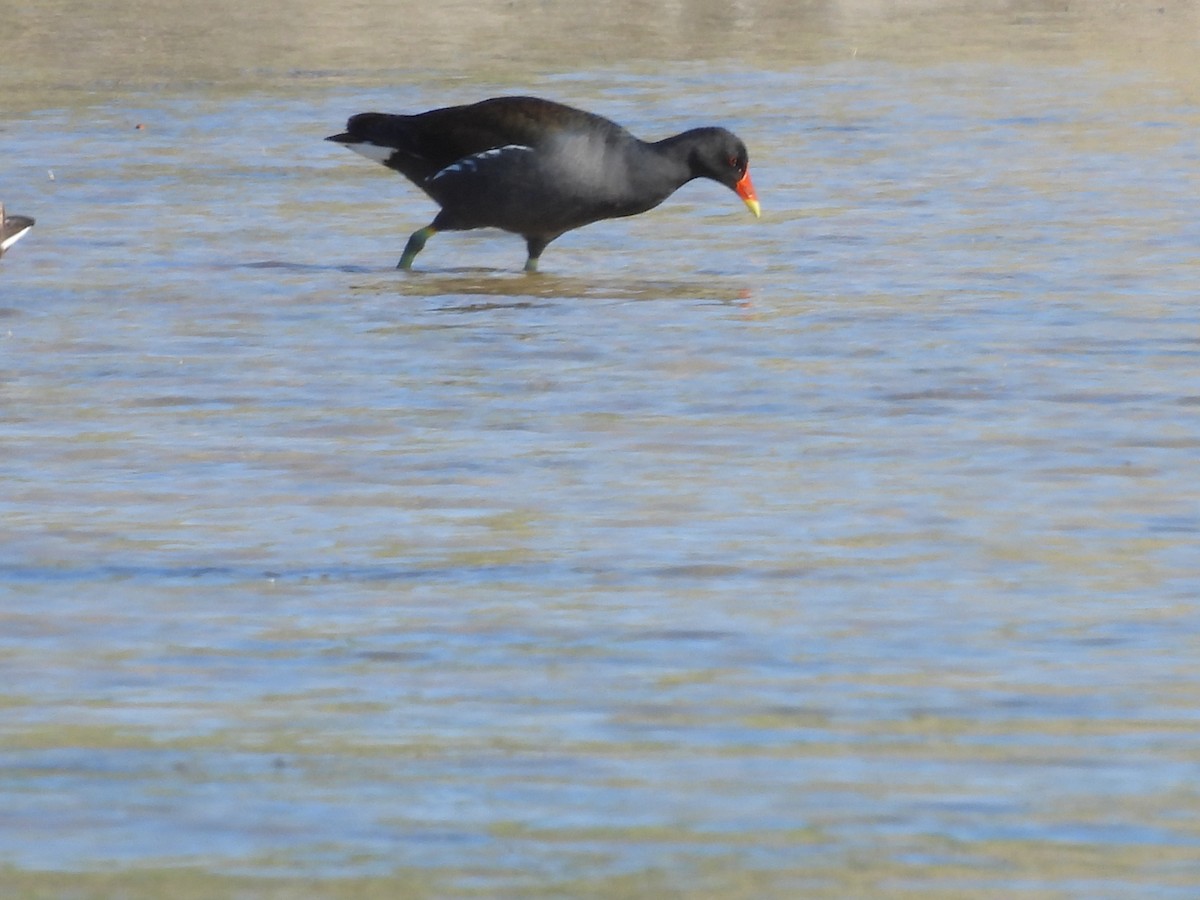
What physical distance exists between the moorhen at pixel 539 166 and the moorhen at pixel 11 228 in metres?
1.79

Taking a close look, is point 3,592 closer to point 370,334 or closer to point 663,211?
point 370,334

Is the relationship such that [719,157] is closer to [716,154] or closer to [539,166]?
[716,154]

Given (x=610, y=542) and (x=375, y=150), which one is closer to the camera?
(x=610, y=542)

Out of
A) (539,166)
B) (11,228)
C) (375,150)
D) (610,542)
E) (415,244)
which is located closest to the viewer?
(610,542)

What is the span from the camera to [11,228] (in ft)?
37.0

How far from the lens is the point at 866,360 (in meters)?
9.46

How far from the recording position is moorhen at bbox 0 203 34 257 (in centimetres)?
1115

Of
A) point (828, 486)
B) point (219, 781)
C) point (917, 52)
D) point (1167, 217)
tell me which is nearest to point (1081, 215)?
point (1167, 217)

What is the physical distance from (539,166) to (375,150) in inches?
46.2

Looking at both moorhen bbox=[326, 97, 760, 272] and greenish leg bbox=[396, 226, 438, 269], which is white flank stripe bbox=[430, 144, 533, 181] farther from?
greenish leg bbox=[396, 226, 438, 269]

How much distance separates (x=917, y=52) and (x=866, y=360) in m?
14.7

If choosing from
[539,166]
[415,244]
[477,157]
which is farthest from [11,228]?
[539,166]

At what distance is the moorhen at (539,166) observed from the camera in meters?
12.1

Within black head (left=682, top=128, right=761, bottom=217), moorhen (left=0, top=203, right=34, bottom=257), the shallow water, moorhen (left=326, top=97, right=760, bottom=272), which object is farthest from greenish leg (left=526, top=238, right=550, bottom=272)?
moorhen (left=0, top=203, right=34, bottom=257)
